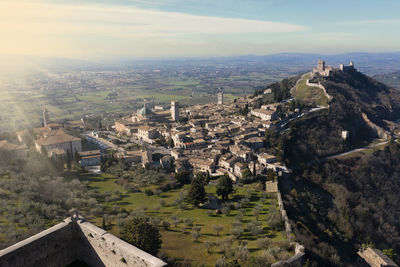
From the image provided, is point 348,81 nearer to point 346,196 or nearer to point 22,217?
point 346,196

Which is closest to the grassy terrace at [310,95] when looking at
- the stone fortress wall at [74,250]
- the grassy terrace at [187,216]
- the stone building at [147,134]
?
the stone building at [147,134]

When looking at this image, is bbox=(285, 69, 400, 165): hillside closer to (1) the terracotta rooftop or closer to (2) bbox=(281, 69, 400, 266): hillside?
(2) bbox=(281, 69, 400, 266): hillside

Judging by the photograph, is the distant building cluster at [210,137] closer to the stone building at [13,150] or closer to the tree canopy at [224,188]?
the tree canopy at [224,188]

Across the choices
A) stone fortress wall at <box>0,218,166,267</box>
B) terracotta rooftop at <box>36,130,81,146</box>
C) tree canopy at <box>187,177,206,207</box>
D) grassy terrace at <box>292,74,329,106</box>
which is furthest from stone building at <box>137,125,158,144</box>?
stone fortress wall at <box>0,218,166,267</box>

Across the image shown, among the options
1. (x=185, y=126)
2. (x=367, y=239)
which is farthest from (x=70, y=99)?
(x=367, y=239)

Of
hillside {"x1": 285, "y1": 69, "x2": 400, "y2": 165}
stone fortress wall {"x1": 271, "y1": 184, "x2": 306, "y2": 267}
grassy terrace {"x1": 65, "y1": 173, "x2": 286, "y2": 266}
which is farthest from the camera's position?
hillside {"x1": 285, "y1": 69, "x2": 400, "y2": 165}

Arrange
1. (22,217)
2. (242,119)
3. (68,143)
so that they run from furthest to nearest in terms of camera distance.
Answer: (242,119)
(68,143)
(22,217)

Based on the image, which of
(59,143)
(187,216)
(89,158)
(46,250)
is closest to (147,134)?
(89,158)
